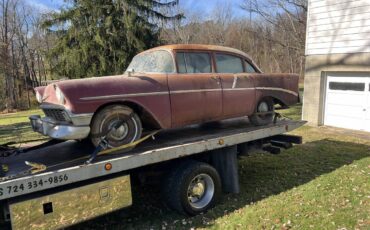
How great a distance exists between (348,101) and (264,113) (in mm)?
6644

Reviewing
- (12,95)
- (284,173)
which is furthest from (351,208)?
(12,95)

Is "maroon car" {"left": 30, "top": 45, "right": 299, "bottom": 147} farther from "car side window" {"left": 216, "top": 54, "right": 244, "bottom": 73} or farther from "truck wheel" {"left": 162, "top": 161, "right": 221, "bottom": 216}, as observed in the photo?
"truck wheel" {"left": 162, "top": 161, "right": 221, "bottom": 216}

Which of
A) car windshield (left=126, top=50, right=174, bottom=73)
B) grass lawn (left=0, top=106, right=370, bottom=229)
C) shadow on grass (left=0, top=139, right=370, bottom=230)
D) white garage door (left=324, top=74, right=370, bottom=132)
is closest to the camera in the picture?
grass lawn (left=0, top=106, right=370, bottom=229)

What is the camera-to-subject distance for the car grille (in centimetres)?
438

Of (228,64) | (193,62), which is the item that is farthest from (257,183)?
(193,62)

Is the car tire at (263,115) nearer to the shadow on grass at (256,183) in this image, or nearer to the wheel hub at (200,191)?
the shadow on grass at (256,183)

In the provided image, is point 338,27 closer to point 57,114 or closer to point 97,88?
point 97,88

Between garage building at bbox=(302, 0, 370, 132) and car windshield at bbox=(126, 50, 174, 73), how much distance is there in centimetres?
787

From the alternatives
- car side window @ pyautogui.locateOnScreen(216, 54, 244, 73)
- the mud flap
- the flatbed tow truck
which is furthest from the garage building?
the mud flap

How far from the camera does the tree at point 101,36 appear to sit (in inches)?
778

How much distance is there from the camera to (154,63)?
18.5 ft

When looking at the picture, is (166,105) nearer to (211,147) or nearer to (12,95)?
(211,147)

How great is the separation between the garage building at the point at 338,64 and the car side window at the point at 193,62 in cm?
718

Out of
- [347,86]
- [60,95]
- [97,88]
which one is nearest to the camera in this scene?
[60,95]
